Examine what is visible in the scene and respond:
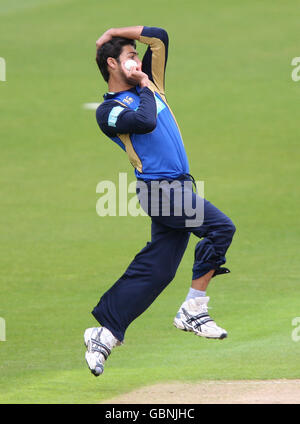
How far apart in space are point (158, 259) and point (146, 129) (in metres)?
1.07

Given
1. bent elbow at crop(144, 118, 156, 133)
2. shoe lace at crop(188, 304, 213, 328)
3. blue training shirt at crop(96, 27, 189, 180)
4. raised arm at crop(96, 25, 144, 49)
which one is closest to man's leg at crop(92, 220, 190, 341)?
shoe lace at crop(188, 304, 213, 328)

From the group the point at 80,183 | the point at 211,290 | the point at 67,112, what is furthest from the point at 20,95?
the point at 211,290

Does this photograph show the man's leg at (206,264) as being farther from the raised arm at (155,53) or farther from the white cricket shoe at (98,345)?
the raised arm at (155,53)

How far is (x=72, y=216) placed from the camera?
669 inches

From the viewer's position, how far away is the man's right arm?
23.2 ft

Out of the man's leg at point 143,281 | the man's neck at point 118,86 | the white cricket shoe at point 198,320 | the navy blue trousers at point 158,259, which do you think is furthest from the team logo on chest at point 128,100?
the white cricket shoe at point 198,320

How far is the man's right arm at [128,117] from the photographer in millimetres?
7086

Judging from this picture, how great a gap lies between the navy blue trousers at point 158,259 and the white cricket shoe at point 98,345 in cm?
6

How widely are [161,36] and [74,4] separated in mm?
26079

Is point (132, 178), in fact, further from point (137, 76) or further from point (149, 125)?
point (149, 125)

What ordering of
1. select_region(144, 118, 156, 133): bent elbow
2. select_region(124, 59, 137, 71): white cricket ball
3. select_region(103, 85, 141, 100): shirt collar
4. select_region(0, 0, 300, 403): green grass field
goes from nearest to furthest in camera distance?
1. select_region(144, 118, 156, 133): bent elbow
2. select_region(124, 59, 137, 71): white cricket ball
3. select_region(103, 85, 141, 100): shirt collar
4. select_region(0, 0, 300, 403): green grass field

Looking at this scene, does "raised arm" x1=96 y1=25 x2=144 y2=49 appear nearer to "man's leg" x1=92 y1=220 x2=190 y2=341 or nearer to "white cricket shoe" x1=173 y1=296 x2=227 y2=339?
"man's leg" x1=92 y1=220 x2=190 y2=341

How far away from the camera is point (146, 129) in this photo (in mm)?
7109

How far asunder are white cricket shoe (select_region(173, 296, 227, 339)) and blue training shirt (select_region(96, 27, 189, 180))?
104 centimetres
